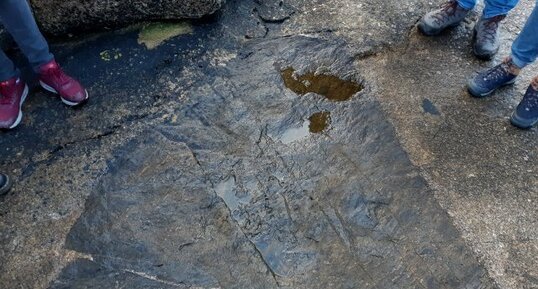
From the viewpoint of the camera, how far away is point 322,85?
2.95 metres

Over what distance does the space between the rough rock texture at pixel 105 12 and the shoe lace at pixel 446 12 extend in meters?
1.25

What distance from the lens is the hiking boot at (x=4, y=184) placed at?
244 cm

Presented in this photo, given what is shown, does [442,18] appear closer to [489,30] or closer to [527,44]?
[489,30]

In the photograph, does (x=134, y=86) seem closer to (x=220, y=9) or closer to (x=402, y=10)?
(x=220, y=9)

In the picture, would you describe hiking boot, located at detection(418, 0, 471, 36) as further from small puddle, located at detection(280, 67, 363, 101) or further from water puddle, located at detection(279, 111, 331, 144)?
water puddle, located at detection(279, 111, 331, 144)

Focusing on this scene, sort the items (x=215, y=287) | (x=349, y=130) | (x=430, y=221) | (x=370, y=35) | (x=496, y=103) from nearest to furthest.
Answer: (x=215, y=287)
(x=430, y=221)
(x=349, y=130)
(x=496, y=103)
(x=370, y=35)

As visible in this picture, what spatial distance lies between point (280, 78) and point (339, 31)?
1.69ft

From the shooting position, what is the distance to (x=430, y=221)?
2416mm

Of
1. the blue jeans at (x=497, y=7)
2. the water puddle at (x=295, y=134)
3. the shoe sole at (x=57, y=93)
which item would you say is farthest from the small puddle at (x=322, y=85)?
the shoe sole at (x=57, y=93)

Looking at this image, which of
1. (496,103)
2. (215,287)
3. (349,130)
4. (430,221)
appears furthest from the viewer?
(496,103)

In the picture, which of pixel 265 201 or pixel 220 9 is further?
pixel 220 9

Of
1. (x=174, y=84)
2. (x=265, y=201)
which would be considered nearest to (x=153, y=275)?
(x=265, y=201)

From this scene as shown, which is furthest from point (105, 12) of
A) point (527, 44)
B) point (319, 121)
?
point (527, 44)

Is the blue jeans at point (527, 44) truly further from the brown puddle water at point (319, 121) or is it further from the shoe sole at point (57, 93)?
the shoe sole at point (57, 93)
